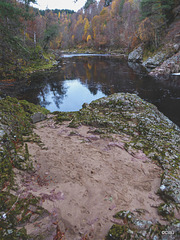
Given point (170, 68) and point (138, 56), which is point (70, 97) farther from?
point (138, 56)

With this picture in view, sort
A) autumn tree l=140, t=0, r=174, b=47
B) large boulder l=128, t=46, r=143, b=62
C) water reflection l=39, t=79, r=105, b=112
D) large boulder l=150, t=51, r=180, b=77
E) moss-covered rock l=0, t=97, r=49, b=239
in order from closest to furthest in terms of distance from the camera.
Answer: moss-covered rock l=0, t=97, r=49, b=239 → water reflection l=39, t=79, r=105, b=112 → large boulder l=150, t=51, r=180, b=77 → autumn tree l=140, t=0, r=174, b=47 → large boulder l=128, t=46, r=143, b=62

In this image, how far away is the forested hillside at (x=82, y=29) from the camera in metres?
17.8

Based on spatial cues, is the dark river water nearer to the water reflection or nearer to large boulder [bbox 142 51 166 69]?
the water reflection

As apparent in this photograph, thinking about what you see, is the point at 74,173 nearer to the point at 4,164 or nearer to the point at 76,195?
the point at 76,195

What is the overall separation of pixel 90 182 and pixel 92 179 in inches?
6.3

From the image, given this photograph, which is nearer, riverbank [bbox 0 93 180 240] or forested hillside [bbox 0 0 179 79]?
riverbank [bbox 0 93 180 240]

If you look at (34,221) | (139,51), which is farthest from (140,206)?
(139,51)

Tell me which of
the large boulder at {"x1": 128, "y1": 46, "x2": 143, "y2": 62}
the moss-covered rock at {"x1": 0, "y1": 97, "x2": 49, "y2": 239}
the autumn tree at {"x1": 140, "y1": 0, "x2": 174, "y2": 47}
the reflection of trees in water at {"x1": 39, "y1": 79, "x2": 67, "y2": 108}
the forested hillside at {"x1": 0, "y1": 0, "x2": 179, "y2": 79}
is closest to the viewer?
the moss-covered rock at {"x1": 0, "y1": 97, "x2": 49, "y2": 239}

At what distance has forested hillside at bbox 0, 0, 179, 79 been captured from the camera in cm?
1779

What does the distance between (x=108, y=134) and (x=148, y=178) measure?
3.35m

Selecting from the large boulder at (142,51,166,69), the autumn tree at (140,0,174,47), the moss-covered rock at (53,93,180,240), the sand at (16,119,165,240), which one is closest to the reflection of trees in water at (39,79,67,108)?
the moss-covered rock at (53,93,180,240)

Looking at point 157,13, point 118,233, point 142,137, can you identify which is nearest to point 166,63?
point 157,13

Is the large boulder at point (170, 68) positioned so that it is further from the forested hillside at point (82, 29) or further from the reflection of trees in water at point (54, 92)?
the reflection of trees in water at point (54, 92)

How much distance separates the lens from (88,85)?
23.6 m
